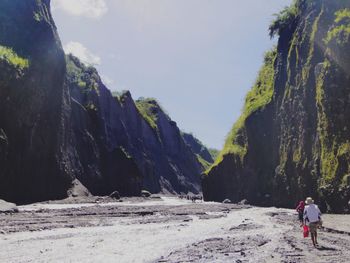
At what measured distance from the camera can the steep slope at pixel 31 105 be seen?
6216 centimetres

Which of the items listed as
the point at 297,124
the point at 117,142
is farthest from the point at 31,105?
the point at 117,142

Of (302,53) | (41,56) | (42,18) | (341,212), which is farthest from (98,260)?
(42,18)

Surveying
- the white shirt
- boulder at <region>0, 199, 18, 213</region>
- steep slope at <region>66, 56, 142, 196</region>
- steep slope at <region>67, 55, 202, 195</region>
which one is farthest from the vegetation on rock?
the white shirt

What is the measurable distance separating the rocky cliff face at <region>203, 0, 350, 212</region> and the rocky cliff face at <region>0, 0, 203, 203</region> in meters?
29.5

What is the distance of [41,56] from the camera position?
248 feet

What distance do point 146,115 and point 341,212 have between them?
14589 cm

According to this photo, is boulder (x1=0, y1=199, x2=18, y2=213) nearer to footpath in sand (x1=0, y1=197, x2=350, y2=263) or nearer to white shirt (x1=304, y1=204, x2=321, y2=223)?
footpath in sand (x1=0, y1=197, x2=350, y2=263)

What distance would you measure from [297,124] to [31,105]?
138ft

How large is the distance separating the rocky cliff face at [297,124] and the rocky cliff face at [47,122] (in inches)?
1160

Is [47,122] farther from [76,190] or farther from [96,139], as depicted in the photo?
[96,139]

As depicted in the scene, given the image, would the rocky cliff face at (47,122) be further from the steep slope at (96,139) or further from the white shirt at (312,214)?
the white shirt at (312,214)

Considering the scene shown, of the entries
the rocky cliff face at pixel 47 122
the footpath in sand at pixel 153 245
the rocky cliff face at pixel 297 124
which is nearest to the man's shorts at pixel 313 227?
the footpath in sand at pixel 153 245

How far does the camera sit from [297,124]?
6612cm

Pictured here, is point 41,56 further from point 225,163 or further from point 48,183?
point 225,163
